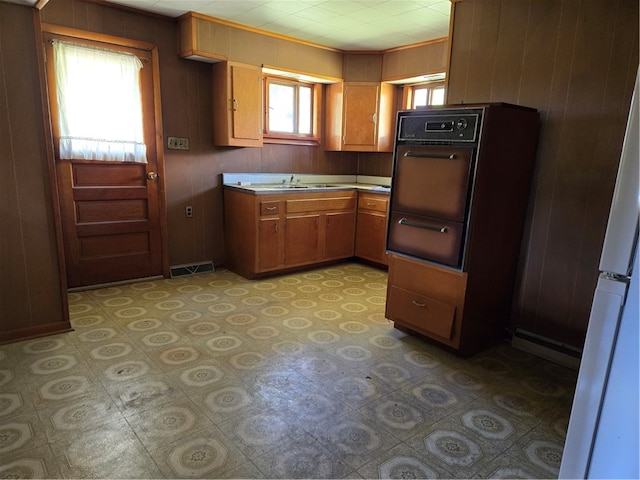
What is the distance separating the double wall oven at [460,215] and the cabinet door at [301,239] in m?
1.51

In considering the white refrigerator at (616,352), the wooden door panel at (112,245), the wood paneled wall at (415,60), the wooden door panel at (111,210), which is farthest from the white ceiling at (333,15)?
the white refrigerator at (616,352)

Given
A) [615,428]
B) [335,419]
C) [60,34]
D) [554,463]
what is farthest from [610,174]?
[60,34]

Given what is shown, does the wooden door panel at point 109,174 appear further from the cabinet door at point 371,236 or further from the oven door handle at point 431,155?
the oven door handle at point 431,155

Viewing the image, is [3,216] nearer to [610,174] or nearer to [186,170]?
[186,170]

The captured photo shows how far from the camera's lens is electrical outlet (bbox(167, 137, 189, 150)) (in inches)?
153

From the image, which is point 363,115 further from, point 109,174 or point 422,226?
point 109,174

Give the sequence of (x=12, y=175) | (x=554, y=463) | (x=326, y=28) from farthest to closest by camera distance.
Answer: (x=326, y=28) < (x=12, y=175) < (x=554, y=463)

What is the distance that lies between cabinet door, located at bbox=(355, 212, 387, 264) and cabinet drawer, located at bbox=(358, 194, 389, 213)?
6 cm

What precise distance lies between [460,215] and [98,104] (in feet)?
10.1

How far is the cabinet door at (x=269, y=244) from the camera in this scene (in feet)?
13.0

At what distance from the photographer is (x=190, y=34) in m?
3.60

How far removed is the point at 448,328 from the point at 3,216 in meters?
2.83

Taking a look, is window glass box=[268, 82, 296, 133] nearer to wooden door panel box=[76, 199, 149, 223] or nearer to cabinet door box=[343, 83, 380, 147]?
cabinet door box=[343, 83, 380, 147]

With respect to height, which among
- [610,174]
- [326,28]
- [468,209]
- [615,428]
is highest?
[326,28]
